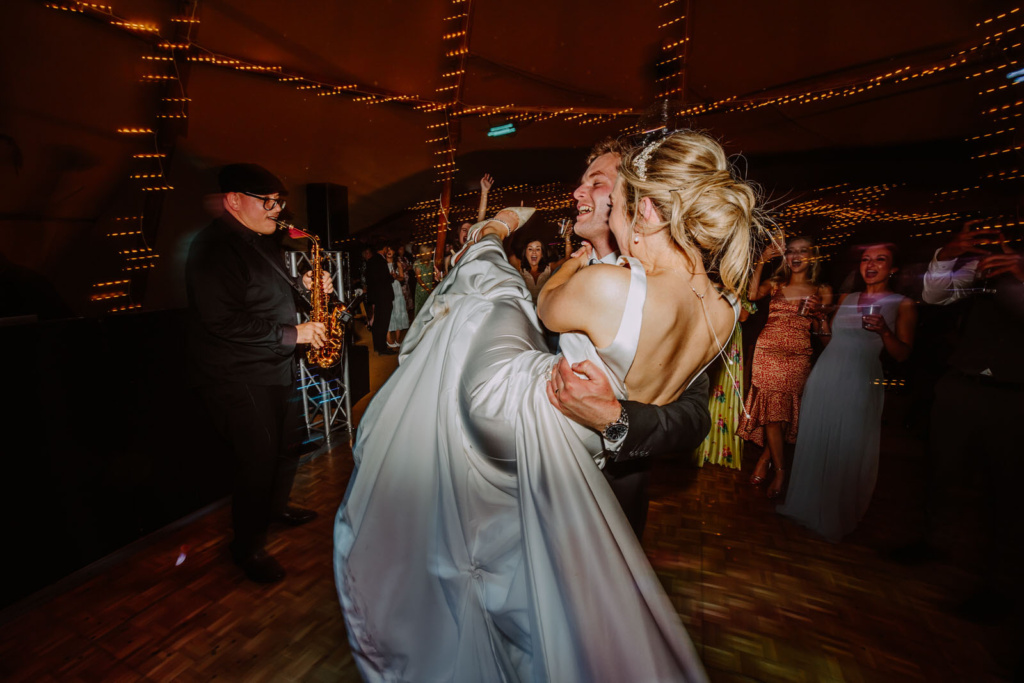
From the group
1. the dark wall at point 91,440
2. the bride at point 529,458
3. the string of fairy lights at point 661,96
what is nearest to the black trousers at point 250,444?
the dark wall at point 91,440

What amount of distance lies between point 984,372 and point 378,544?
277cm

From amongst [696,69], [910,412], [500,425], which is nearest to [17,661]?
[500,425]

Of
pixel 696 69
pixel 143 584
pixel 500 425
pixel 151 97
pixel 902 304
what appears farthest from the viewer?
pixel 696 69

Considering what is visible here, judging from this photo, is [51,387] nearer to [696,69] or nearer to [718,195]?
[718,195]

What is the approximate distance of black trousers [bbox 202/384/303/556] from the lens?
194cm

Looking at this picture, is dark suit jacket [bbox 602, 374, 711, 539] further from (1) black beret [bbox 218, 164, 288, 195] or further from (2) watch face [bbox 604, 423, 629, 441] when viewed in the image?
(1) black beret [bbox 218, 164, 288, 195]

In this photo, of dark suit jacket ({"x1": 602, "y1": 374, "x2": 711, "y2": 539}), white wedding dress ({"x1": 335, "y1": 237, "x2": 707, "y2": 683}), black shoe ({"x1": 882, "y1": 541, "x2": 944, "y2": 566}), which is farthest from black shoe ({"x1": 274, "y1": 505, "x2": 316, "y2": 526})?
black shoe ({"x1": 882, "y1": 541, "x2": 944, "y2": 566})

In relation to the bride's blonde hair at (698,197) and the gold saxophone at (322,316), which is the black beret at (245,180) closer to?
the gold saxophone at (322,316)

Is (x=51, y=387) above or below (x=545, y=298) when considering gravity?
below

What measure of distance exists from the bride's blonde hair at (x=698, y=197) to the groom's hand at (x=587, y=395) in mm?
420

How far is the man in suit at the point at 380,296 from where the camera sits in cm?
693

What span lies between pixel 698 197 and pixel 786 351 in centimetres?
246

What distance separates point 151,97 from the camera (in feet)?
12.3

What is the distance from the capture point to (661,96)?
4672 millimetres
